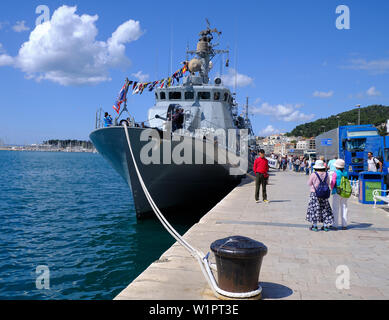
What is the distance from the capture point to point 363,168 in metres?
19.4

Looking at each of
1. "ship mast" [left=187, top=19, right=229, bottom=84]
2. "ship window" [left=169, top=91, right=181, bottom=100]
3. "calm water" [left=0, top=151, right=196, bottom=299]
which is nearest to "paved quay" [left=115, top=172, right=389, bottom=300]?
"calm water" [left=0, top=151, right=196, bottom=299]

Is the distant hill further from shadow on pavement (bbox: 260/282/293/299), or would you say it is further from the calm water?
shadow on pavement (bbox: 260/282/293/299)

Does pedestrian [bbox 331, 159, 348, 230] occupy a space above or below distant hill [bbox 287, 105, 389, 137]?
below

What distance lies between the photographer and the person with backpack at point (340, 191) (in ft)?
22.5

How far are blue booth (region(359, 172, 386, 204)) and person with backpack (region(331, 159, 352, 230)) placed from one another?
3578mm

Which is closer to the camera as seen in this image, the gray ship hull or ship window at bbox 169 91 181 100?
the gray ship hull

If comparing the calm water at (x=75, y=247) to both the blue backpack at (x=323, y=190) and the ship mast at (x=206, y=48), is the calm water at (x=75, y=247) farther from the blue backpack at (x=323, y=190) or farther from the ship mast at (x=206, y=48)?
the ship mast at (x=206, y=48)

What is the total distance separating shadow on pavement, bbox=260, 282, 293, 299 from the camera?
141 inches

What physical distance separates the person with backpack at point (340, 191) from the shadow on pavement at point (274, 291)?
142 inches

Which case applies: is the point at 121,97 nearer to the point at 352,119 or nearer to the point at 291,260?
the point at 291,260

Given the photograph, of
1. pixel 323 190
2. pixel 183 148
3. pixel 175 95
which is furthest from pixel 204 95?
pixel 323 190

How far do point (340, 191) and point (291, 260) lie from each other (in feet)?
8.88

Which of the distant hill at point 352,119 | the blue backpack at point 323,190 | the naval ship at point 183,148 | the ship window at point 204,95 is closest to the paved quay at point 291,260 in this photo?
the blue backpack at point 323,190
